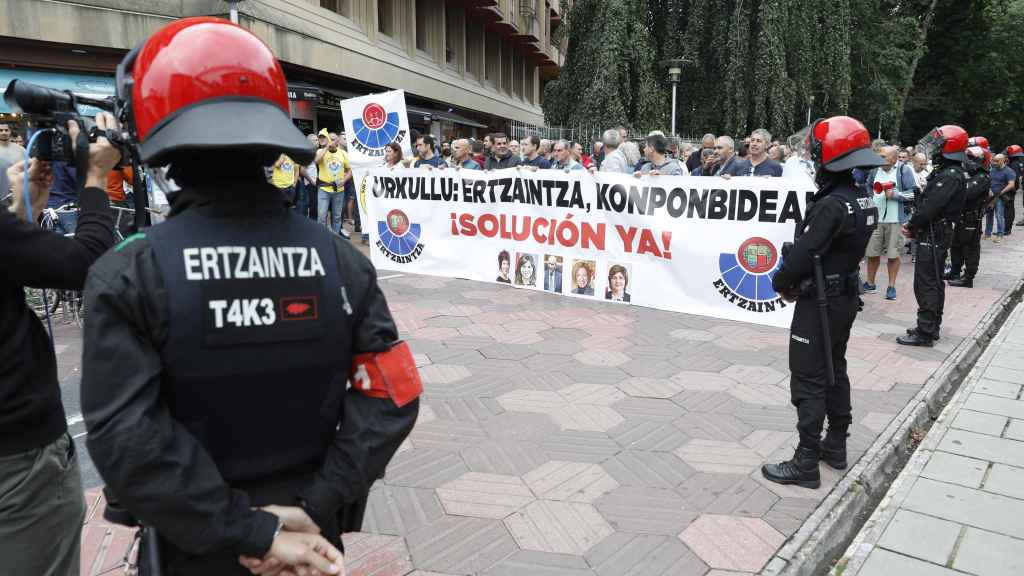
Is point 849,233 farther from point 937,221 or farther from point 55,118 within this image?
point 937,221

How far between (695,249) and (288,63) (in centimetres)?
1279

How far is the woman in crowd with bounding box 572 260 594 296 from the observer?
27.0ft

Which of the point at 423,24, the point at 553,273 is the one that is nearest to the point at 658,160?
the point at 553,273

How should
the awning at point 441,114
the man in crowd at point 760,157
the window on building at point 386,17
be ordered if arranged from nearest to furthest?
the man in crowd at point 760,157 → the window on building at point 386,17 → the awning at point 441,114

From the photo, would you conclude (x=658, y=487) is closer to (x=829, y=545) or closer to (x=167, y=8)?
(x=829, y=545)

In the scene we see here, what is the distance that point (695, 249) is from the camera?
7309mm

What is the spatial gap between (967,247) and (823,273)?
7.70 metres

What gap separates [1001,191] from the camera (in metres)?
13.7

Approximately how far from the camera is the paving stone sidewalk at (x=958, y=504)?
3287mm

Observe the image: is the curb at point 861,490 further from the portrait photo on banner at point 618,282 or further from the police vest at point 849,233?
the portrait photo on banner at point 618,282

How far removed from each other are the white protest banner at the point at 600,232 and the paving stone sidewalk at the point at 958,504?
2.05 m

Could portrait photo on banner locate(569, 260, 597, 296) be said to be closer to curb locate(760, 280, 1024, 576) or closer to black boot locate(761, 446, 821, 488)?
curb locate(760, 280, 1024, 576)

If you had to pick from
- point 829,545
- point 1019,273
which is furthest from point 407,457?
point 1019,273

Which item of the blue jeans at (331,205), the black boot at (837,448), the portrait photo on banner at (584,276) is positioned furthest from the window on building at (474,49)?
the black boot at (837,448)
